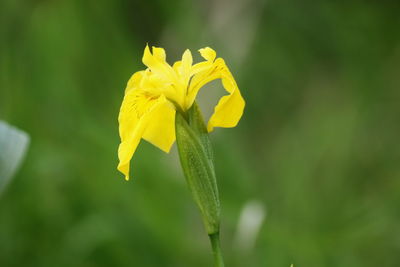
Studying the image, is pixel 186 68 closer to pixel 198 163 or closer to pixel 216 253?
pixel 198 163

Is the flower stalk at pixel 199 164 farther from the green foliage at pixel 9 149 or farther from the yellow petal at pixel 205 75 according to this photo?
the green foliage at pixel 9 149

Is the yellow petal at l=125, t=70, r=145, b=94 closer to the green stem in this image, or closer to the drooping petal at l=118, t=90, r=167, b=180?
the drooping petal at l=118, t=90, r=167, b=180

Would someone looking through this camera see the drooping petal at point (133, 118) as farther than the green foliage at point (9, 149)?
No

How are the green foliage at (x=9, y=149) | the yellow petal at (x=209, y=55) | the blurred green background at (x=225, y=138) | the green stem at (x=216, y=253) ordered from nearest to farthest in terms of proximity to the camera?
the green stem at (x=216, y=253) < the yellow petal at (x=209, y=55) < the green foliage at (x=9, y=149) < the blurred green background at (x=225, y=138)

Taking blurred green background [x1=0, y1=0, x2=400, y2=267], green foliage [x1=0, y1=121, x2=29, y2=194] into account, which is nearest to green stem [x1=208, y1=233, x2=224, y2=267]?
green foliage [x1=0, y1=121, x2=29, y2=194]

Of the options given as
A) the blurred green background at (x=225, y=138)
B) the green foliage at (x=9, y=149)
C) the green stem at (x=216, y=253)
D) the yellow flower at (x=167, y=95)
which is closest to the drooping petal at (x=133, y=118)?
the yellow flower at (x=167, y=95)

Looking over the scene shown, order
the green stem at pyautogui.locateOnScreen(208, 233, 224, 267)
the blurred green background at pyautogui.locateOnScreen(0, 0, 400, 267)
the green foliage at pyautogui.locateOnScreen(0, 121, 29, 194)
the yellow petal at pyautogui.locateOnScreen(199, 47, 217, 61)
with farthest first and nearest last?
the blurred green background at pyautogui.locateOnScreen(0, 0, 400, 267) < the green foliage at pyautogui.locateOnScreen(0, 121, 29, 194) < the yellow petal at pyautogui.locateOnScreen(199, 47, 217, 61) < the green stem at pyautogui.locateOnScreen(208, 233, 224, 267)
